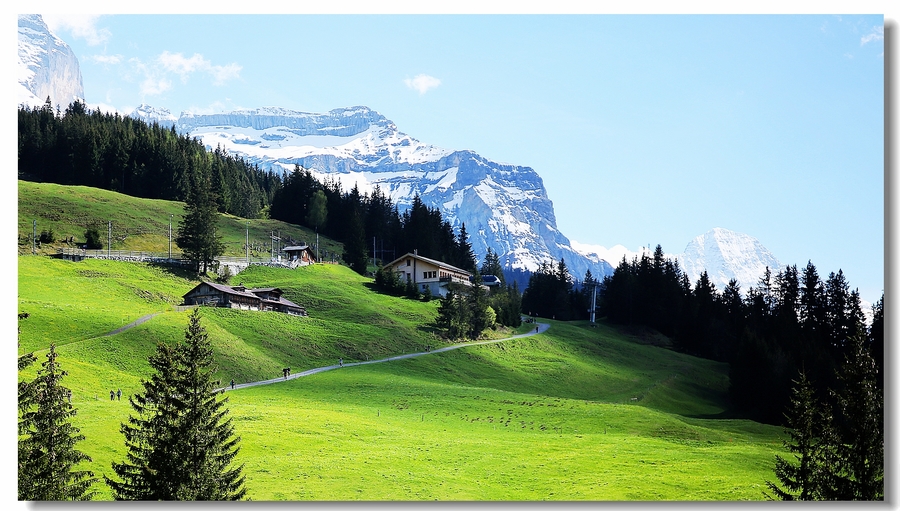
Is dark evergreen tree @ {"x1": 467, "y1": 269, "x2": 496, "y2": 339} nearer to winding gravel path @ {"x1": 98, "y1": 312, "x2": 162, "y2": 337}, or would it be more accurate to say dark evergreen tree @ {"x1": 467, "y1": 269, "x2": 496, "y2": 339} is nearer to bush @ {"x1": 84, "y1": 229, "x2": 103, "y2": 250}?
winding gravel path @ {"x1": 98, "y1": 312, "x2": 162, "y2": 337}

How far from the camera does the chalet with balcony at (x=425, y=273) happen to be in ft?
431

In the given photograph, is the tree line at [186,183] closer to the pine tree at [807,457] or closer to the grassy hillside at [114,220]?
the grassy hillside at [114,220]

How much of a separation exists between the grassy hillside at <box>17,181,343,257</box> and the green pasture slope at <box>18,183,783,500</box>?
16.9m

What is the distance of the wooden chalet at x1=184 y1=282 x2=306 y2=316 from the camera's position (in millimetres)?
95250

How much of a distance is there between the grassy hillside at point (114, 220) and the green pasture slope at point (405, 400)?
664 inches

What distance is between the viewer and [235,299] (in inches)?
3789

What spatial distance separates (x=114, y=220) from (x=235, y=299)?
176 ft

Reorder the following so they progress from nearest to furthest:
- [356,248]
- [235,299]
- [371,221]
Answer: [235,299] → [356,248] → [371,221]

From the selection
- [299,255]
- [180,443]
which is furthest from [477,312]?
[180,443]

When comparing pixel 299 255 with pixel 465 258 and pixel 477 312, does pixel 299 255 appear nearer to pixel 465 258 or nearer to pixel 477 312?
pixel 465 258

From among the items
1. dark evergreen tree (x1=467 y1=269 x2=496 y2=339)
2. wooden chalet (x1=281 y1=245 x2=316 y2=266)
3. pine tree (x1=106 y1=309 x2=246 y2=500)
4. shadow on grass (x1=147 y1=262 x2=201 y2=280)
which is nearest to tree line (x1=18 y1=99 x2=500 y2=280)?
wooden chalet (x1=281 y1=245 x2=316 y2=266)

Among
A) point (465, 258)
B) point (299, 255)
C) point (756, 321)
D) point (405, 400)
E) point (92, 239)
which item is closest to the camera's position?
point (405, 400)

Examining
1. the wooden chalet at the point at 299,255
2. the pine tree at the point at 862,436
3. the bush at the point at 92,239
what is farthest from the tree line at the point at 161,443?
the wooden chalet at the point at 299,255

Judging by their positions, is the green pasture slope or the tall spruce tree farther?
the tall spruce tree
